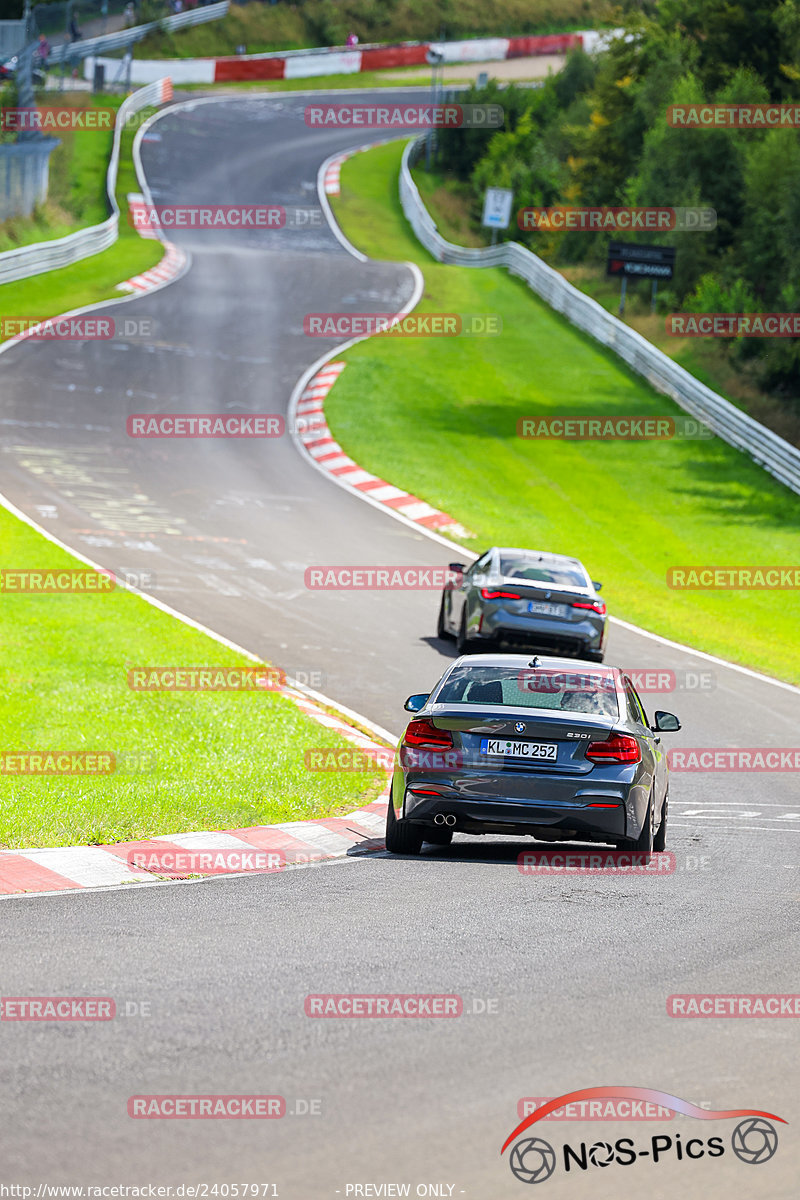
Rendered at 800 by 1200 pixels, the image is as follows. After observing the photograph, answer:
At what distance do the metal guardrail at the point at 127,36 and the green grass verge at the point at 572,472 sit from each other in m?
30.7

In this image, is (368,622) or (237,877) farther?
(368,622)

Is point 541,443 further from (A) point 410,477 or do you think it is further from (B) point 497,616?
(B) point 497,616

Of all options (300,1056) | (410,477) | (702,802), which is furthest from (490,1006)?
(410,477)

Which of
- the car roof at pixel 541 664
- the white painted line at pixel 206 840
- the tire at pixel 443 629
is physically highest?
the car roof at pixel 541 664

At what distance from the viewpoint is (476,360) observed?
4238 centimetres

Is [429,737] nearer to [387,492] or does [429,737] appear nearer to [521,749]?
[521,749]

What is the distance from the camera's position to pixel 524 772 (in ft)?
33.2

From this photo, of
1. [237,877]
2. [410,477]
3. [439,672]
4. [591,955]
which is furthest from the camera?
[410,477]

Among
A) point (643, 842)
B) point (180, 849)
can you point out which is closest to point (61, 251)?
point (180, 849)

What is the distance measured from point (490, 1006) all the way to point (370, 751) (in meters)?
7.96

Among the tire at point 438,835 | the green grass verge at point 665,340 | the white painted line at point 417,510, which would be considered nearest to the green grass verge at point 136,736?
the tire at point 438,835

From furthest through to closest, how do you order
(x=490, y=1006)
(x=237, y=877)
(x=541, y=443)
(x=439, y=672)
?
(x=541, y=443), (x=439, y=672), (x=237, y=877), (x=490, y=1006)

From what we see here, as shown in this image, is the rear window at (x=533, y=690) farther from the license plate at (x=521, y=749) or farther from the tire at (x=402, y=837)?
the tire at (x=402, y=837)

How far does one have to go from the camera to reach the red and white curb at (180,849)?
9.05 meters
